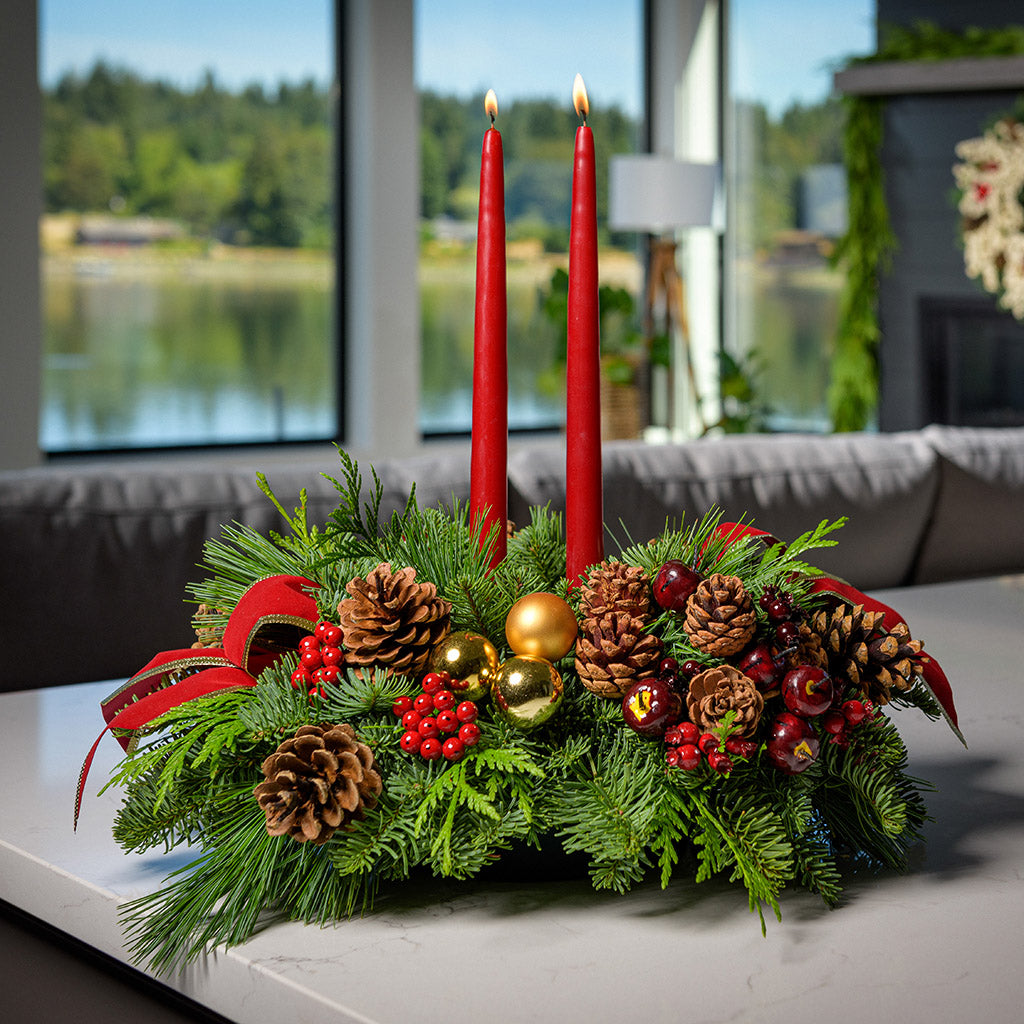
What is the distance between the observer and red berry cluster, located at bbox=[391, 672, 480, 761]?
0.47 metres

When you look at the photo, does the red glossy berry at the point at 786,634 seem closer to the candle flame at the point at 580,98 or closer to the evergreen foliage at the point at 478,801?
the evergreen foliage at the point at 478,801

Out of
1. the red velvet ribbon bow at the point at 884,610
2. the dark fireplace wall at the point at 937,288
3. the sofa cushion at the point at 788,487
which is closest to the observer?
the red velvet ribbon bow at the point at 884,610

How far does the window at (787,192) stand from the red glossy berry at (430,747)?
5497 millimetres

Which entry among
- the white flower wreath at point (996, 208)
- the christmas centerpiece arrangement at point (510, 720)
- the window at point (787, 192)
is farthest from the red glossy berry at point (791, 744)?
the window at point (787, 192)

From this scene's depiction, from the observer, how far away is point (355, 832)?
47 centimetres

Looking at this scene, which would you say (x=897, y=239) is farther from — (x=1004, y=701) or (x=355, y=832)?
(x=355, y=832)

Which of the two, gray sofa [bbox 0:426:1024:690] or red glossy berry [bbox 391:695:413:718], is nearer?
red glossy berry [bbox 391:695:413:718]

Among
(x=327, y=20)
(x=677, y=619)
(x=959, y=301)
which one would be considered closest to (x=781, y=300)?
(x=959, y=301)

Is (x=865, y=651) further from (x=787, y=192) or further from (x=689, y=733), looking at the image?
(x=787, y=192)

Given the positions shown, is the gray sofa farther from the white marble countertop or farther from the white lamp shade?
the white lamp shade

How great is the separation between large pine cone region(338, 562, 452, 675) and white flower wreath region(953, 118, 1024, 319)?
→ 5021 mm

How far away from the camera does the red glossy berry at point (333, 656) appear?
50cm

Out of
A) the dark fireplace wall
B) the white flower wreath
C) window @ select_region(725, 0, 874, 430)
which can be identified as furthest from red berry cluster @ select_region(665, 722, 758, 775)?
window @ select_region(725, 0, 874, 430)

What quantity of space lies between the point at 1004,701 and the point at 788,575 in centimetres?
40
